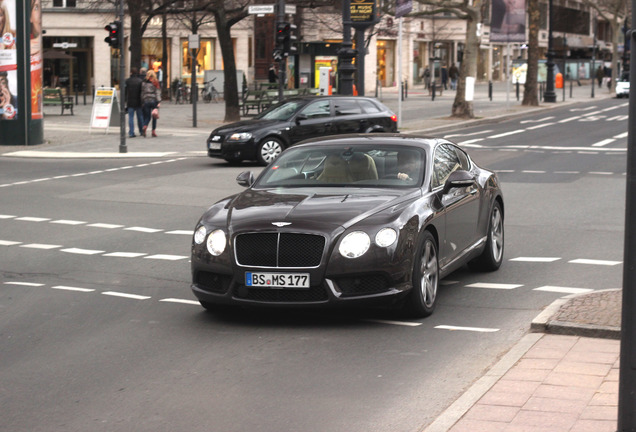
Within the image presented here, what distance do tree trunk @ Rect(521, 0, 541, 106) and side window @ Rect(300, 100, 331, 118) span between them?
2748 centimetres

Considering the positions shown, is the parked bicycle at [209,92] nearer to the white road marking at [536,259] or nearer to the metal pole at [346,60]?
the metal pole at [346,60]

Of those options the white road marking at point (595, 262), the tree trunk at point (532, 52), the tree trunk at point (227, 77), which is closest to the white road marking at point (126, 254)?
the white road marking at point (595, 262)

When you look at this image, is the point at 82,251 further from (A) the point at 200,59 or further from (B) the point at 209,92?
(A) the point at 200,59

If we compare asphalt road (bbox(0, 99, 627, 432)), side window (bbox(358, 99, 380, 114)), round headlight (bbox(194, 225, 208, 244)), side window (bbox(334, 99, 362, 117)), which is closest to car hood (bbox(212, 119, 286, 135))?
side window (bbox(334, 99, 362, 117))

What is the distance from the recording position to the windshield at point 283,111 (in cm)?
2502

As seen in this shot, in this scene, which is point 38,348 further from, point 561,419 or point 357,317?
point 561,419

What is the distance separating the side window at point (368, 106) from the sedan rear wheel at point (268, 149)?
262cm

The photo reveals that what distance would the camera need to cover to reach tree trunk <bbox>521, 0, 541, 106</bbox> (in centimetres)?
5081

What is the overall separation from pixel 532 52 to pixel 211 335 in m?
45.5

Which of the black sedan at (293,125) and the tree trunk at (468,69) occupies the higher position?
the tree trunk at (468,69)

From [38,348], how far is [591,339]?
3.83m

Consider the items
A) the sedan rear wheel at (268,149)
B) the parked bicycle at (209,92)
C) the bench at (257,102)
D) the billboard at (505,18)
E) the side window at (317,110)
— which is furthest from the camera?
the parked bicycle at (209,92)

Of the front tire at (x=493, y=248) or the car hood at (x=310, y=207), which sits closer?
the car hood at (x=310, y=207)

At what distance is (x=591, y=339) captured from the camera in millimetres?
7598
